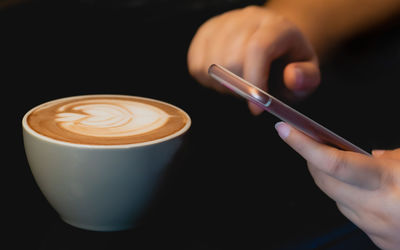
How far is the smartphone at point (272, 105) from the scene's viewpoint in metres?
0.32

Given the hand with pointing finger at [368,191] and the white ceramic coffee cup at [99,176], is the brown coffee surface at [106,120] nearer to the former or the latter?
the white ceramic coffee cup at [99,176]

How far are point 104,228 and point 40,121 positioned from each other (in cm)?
12

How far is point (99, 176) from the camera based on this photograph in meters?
0.36

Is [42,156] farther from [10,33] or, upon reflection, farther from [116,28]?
[116,28]

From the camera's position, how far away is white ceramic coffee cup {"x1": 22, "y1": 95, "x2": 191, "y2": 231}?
0.36 meters

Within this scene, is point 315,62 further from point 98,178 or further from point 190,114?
point 98,178

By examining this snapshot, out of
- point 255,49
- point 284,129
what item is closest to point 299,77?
point 255,49

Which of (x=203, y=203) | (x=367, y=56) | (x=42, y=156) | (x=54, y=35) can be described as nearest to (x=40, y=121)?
(x=42, y=156)

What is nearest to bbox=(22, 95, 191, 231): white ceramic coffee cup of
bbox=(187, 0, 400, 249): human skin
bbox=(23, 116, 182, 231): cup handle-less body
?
bbox=(23, 116, 182, 231): cup handle-less body

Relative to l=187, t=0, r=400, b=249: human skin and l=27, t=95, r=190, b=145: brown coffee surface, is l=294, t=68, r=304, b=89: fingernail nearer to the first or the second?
l=187, t=0, r=400, b=249: human skin

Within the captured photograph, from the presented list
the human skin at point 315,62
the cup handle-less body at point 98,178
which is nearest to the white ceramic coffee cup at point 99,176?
the cup handle-less body at point 98,178

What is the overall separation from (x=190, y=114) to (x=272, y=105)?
1.12 feet

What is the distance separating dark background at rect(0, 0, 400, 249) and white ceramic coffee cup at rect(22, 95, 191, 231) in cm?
1

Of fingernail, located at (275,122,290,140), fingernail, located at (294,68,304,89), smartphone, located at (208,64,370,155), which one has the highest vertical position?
smartphone, located at (208,64,370,155)
